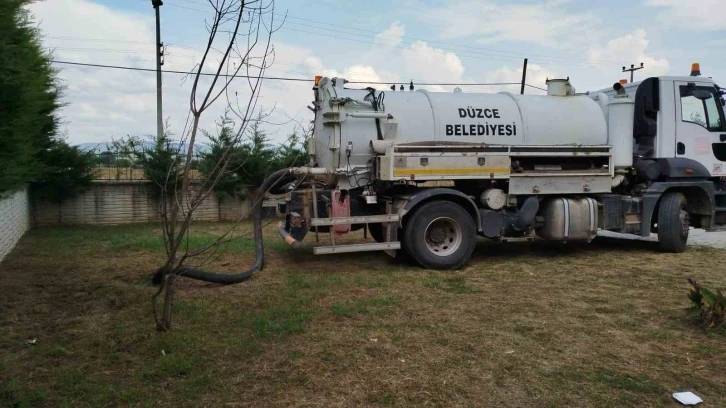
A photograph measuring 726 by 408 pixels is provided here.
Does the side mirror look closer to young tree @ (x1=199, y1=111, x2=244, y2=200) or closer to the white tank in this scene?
the white tank

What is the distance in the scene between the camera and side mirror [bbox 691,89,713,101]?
9.42 meters

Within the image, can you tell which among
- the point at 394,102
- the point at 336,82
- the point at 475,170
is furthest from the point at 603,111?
the point at 336,82

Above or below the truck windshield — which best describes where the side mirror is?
above

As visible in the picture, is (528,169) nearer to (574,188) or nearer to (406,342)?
(574,188)

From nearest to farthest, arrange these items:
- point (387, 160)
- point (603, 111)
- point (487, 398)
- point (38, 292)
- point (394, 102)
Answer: point (487, 398)
point (38, 292)
point (387, 160)
point (394, 102)
point (603, 111)

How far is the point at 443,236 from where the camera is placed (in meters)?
8.43

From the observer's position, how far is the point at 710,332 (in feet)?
16.8

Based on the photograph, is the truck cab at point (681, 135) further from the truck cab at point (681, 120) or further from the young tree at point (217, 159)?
the young tree at point (217, 159)

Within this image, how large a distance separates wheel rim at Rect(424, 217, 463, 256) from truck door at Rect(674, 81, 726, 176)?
432 cm

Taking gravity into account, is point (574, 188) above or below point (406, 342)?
above

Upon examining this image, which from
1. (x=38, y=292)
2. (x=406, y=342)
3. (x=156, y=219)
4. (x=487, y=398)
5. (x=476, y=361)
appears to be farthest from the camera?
(x=156, y=219)

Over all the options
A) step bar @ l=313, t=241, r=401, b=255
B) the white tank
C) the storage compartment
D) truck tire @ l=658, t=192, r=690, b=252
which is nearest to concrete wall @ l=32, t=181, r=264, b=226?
the white tank

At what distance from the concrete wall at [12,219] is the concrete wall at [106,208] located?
2.57ft

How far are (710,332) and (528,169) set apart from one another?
4125 mm
